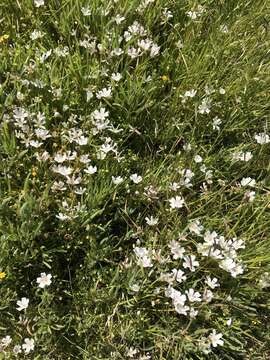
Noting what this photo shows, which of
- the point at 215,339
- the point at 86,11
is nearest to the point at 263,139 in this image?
the point at 215,339

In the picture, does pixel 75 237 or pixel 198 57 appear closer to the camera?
pixel 75 237

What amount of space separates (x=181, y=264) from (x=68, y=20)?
58.0 inches

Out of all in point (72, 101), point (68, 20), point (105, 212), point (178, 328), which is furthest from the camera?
point (68, 20)

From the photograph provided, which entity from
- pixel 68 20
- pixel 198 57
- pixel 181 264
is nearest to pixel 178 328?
pixel 181 264

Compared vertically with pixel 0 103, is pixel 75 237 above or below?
below

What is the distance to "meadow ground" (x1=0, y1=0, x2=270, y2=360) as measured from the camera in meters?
2.45

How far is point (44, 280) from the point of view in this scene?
2.37 meters

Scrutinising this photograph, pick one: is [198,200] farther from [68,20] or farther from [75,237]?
[68,20]

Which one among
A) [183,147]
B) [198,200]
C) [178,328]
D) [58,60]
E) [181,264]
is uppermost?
[58,60]

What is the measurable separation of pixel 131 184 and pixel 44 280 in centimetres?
69

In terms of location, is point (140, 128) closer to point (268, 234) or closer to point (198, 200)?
point (198, 200)

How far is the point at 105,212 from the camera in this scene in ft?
8.75

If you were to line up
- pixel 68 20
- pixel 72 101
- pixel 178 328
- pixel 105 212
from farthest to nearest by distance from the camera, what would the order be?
pixel 68 20, pixel 72 101, pixel 105 212, pixel 178 328

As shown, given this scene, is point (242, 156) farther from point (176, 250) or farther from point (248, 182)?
point (176, 250)
